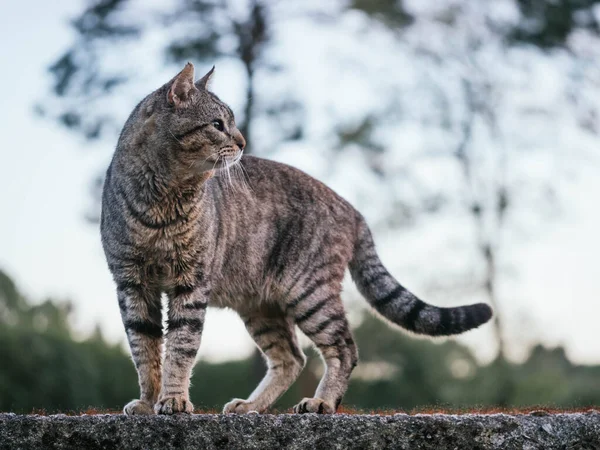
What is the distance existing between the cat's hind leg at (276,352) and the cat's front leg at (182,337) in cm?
101

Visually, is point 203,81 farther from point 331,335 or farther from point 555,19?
point 555,19

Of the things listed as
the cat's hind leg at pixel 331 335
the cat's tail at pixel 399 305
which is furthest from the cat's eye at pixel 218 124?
the cat's tail at pixel 399 305

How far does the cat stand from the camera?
430 centimetres

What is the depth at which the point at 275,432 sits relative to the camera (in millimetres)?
3453

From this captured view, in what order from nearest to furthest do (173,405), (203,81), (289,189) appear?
(173,405)
(203,81)
(289,189)

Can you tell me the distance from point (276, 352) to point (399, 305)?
2.78ft

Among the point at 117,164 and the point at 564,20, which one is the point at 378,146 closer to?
the point at 564,20

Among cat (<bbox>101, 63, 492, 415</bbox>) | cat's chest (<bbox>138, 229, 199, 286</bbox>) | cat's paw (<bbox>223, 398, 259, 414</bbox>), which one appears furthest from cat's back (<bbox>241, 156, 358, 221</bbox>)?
cat's paw (<bbox>223, 398, 259, 414</bbox>)

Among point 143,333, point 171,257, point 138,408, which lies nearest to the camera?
point 138,408

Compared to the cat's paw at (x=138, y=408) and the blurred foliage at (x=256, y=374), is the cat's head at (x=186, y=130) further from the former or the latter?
the blurred foliage at (x=256, y=374)

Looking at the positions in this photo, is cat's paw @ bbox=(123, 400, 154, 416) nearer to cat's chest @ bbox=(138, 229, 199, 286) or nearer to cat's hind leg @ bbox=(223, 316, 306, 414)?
cat's chest @ bbox=(138, 229, 199, 286)

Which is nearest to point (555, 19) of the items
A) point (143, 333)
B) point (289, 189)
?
point (289, 189)

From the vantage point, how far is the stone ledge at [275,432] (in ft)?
11.1

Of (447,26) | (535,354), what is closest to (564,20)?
(447,26)
